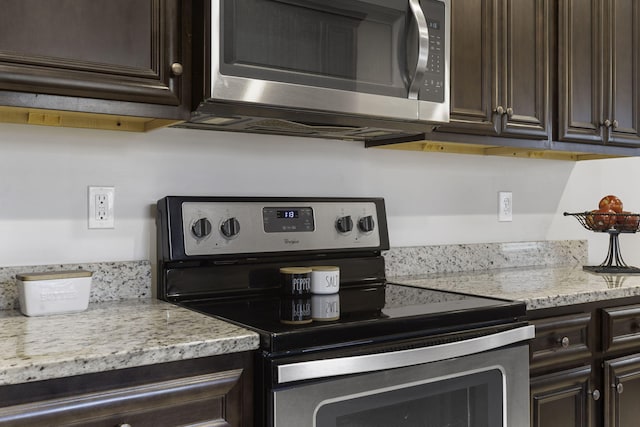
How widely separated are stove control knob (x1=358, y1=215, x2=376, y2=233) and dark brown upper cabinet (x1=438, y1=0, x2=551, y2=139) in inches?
14.2

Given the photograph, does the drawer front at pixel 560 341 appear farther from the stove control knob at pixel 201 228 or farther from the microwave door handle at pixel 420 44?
the stove control knob at pixel 201 228

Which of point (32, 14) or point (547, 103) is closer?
point (32, 14)

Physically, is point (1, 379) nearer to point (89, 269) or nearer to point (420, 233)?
point (89, 269)

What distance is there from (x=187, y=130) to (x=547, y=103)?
1.25 m

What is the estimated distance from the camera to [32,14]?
125 cm

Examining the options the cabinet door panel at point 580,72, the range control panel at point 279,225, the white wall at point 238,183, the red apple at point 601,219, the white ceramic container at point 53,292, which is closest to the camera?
the white ceramic container at point 53,292

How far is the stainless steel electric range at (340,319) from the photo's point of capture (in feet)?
3.95

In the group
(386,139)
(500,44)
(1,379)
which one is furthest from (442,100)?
(1,379)

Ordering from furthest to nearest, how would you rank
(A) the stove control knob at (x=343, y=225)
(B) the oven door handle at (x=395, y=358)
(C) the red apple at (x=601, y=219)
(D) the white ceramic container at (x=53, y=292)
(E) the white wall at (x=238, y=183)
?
(C) the red apple at (x=601, y=219) < (A) the stove control knob at (x=343, y=225) < (E) the white wall at (x=238, y=183) < (D) the white ceramic container at (x=53, y=292) < (B) the oven door handle at (x=395, y=358)

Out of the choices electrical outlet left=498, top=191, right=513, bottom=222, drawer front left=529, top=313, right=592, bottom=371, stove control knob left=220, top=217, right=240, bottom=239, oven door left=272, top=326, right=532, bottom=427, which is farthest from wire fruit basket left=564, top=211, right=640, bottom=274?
stove control knob left=220, top=217, right=240, bottom=239

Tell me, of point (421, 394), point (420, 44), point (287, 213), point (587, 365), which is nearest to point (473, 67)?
point (420, 44)

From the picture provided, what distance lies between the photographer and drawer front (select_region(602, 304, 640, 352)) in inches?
73.4

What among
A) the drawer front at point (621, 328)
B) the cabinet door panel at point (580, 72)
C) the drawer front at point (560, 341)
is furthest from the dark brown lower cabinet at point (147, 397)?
the cabinet door panel at point (580, 72)

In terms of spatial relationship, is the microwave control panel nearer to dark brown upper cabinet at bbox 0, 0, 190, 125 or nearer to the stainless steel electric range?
the stainless steel electric range
